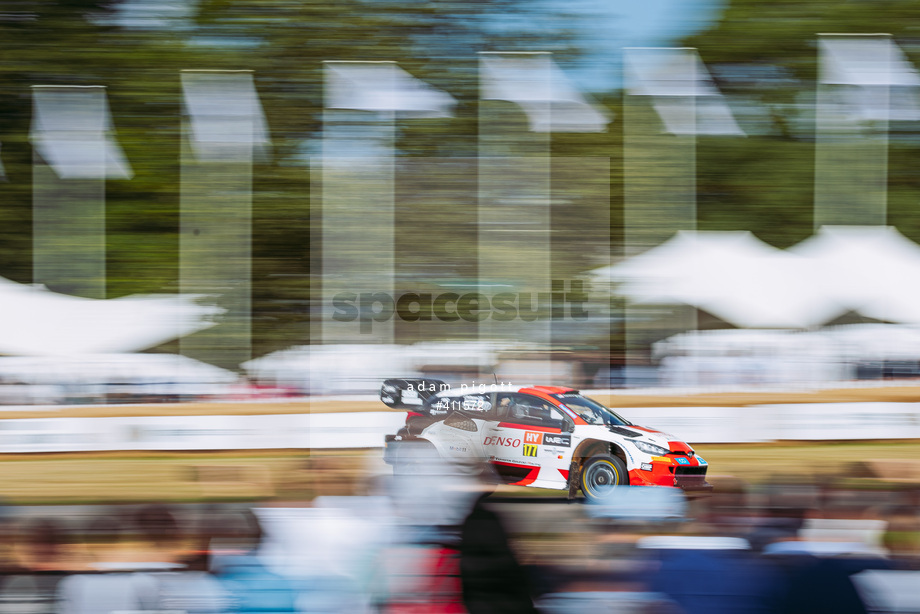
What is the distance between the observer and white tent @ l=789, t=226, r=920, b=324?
2.47 m

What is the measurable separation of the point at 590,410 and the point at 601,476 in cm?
30

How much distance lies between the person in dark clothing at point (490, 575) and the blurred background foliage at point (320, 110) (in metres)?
0.96

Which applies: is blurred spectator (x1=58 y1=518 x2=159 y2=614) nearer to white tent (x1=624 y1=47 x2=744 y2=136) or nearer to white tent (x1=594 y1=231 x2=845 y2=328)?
white tent (x1=594 y1=231 x2=845 y2=328)

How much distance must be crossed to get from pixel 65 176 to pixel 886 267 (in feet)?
10.2

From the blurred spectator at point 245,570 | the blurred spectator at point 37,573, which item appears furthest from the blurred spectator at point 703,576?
the blurred spectator at point 37,573

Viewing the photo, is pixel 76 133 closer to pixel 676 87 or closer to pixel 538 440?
pixel 538 440

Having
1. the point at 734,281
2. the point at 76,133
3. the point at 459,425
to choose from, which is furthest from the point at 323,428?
the point at 734,281

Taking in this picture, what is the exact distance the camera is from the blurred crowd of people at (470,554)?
2352 mm

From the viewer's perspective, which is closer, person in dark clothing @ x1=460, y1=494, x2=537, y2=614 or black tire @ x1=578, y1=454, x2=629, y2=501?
person in dark clothing @ x1=460, y1=494, x2=537, y2=614

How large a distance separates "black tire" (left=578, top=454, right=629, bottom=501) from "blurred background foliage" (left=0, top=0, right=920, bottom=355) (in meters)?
0.84

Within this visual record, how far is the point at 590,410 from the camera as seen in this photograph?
2.57 metres

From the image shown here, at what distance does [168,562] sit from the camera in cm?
247

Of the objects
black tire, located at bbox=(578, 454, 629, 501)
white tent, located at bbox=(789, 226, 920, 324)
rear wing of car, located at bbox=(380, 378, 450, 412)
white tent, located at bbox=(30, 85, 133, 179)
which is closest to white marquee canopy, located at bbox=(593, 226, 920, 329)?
white tent, located at bbox=(789, 226, 920, 324)

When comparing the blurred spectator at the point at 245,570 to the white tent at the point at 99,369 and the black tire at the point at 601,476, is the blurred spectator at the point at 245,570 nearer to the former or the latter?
the white tent at the point at 99,369
